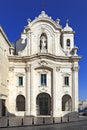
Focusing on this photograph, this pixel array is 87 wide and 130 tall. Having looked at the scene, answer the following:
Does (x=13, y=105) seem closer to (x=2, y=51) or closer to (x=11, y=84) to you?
(x=11, y=84)

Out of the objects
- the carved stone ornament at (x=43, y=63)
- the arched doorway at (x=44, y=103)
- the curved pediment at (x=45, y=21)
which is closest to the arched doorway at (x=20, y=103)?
the arched doorway at (x=44, y=103)

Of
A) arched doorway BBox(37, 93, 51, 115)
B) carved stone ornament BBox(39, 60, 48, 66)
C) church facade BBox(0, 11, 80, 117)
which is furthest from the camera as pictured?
arched doorway BBox(37, 93, 51, 115)

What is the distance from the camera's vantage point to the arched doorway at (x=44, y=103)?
48.5 m

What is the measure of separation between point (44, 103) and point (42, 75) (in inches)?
178

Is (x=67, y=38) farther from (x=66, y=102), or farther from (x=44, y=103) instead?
(x=44, y=103)

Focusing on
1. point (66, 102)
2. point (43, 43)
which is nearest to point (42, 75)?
point (43, 43)

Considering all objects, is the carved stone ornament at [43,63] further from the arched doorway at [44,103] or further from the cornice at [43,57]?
the arched doorway at [44,103]

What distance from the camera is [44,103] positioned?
48.7 metres

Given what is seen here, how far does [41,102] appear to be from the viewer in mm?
48906

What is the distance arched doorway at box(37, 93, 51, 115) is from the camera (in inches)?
1908

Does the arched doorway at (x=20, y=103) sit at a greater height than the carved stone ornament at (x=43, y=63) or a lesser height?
lesser

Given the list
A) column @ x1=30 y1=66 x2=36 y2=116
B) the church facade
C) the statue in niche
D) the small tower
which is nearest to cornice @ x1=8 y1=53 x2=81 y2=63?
the church facade

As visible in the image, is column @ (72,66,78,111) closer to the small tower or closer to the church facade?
the church facade

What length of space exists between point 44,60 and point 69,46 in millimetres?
7283
